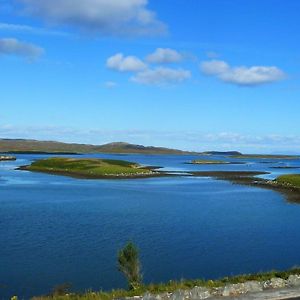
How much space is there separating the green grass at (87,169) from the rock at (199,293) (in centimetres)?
9048

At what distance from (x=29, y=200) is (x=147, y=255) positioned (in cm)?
3379

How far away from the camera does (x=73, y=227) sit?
134 ft

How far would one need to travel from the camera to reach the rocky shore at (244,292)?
1778cm

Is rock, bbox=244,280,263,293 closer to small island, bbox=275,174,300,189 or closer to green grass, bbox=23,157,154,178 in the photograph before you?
small island, bbox=275,174,300,189

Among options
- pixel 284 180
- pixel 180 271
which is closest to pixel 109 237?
pixel 180 271

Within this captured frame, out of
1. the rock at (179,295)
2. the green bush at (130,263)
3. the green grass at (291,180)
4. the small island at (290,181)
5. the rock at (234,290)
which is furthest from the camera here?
the green grass at (291,180)

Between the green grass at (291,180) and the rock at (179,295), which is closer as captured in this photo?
the rock at (179,295)

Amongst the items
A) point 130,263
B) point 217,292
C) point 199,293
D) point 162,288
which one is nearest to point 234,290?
point 217,292

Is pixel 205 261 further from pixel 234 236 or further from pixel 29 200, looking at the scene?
pixel 29 200

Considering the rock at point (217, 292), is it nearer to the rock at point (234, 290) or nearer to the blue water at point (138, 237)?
the rock at point (234, 290)

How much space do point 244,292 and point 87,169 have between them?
338ft

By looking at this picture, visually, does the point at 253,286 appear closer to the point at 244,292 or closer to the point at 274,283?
the point at 244,292

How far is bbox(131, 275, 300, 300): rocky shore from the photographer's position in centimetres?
1778

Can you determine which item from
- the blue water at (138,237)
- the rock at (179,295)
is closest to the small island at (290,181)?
the blue water at (138,237)
